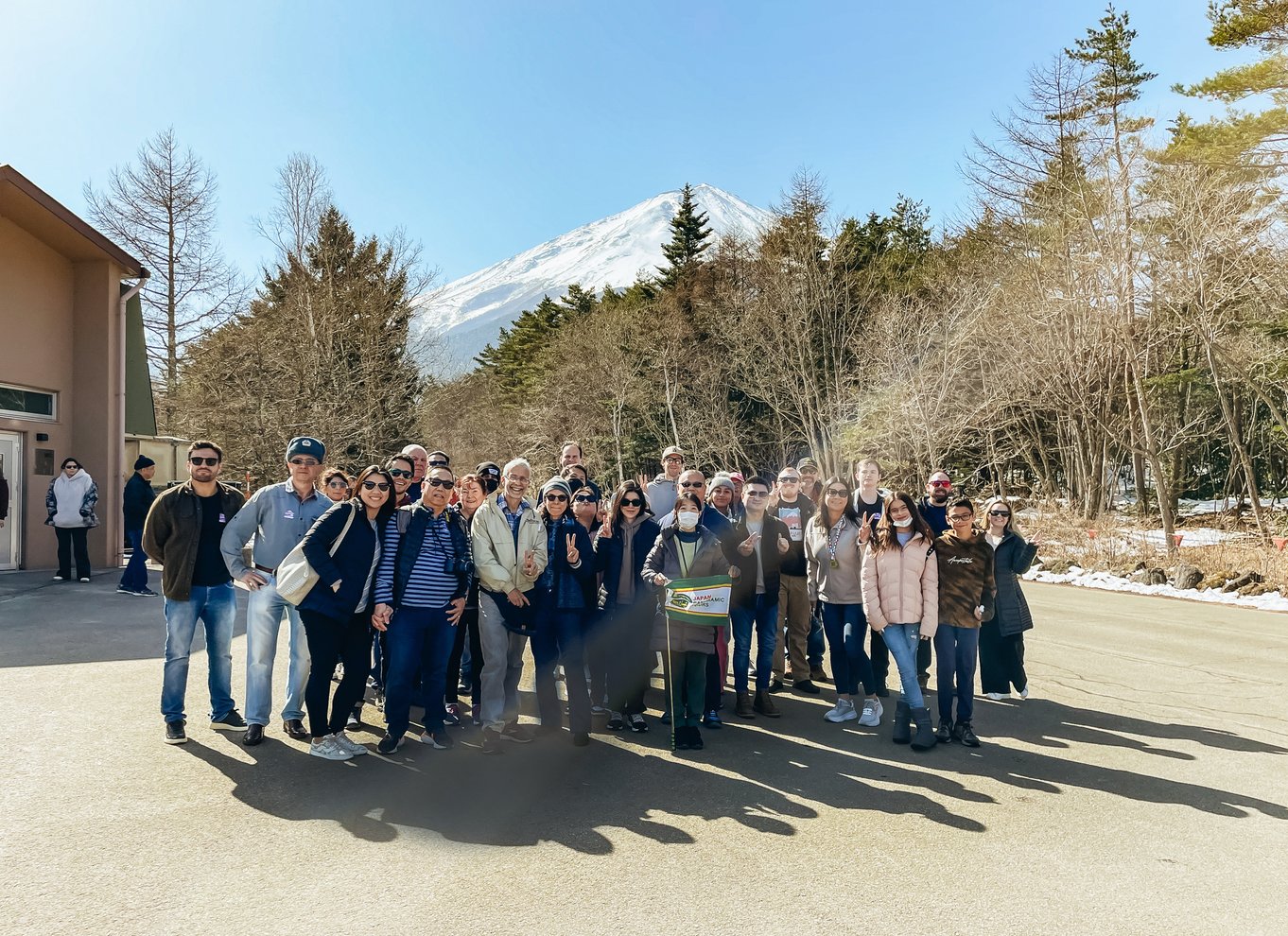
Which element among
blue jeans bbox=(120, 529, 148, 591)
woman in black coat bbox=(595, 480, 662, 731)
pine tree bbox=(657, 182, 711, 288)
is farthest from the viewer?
pine tree bbox=(657, 182, 711, 288)

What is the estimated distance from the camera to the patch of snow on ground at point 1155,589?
1363 centimetres

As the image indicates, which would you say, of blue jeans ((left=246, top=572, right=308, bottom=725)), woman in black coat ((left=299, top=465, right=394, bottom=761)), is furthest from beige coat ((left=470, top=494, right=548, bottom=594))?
blue jeans ((left=246, top=572, right=308, bottom=725))

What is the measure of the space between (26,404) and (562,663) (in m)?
14.1

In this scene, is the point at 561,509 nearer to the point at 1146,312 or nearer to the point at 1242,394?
the point at 1146,312

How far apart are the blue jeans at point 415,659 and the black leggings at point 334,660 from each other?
187 millimetres

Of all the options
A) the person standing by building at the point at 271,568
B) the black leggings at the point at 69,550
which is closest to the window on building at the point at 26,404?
the black leggings at the point at 69,550

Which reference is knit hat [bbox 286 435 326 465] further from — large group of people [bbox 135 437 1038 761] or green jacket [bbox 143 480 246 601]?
green jacket [bbox 143 480 246 601]

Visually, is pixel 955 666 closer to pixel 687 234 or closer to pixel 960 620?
pixel 960 620

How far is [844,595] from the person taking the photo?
675 centimetres

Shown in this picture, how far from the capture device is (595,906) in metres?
3.62

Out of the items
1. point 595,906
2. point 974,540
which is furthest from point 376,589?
point 974,540

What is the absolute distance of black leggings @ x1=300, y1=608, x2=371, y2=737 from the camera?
5.63 metres

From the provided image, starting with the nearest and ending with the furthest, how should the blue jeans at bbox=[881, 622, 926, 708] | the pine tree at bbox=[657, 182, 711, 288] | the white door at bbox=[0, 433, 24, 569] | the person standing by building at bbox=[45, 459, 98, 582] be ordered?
the blue jeans at bbox=[881, 622, 926, 708] < the person standing by building at bbox=[45, 459, 98, 582] < the white door at bbox=[0, 433, 24, 569] < the pine tree at bbox=[657, 182, 711, 288]

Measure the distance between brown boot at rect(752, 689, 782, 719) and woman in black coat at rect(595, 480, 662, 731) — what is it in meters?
0.97
